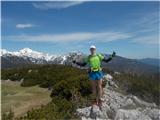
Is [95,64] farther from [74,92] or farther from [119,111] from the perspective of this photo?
[74,92]

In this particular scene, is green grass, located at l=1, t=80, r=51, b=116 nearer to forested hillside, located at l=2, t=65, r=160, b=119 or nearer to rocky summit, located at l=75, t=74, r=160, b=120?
forested hillside, located at l=2, t=65, r=160, b=119

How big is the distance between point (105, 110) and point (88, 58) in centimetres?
274

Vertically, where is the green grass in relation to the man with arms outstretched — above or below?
below

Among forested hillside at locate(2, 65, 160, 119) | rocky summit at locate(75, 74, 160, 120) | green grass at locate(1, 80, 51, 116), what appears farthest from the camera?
green grass at locate(1, 80, 51, 116)

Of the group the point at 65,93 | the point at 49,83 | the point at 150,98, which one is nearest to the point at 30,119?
the point at 65,93

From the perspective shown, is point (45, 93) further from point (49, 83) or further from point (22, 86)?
point (22, 86)

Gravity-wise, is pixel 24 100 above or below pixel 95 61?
below

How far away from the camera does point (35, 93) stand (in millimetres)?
23703

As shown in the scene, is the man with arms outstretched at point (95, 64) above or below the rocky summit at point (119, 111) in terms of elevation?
above

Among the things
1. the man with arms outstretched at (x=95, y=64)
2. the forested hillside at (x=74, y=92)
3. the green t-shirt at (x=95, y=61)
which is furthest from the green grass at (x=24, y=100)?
the green t-shirt at (x=95, y=61)

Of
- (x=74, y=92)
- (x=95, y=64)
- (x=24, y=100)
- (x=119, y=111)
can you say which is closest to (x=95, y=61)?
(x=95, y=64)

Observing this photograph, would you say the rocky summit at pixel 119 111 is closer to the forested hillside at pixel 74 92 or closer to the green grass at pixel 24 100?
the forested hillside at pixel 74 92

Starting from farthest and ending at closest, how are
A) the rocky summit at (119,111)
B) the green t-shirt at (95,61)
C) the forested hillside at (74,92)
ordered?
the forested hillside at (74,92) → the rocky summit at (119,111) → the green t-shirt at (95,61)

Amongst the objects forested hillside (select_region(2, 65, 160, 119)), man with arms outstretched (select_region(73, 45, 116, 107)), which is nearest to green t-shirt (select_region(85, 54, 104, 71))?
man with arms outstretched (select_region(73, 45, 116, 107))
